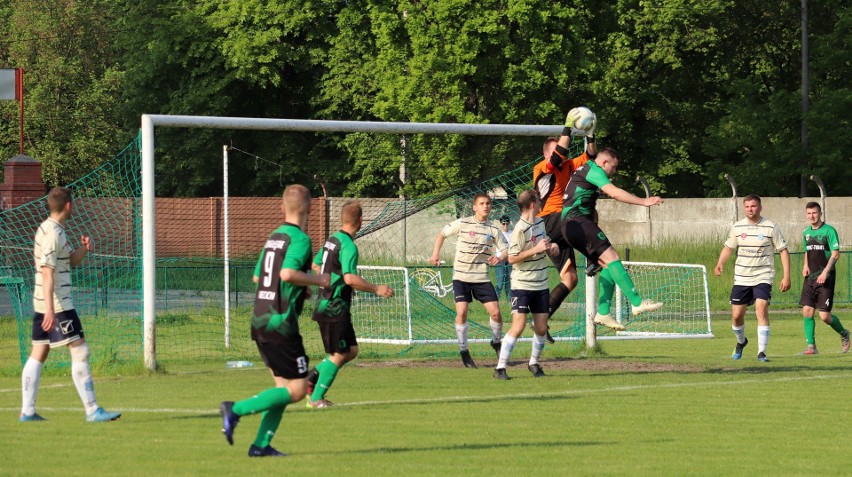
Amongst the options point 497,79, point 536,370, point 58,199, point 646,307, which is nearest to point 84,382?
point 58,199

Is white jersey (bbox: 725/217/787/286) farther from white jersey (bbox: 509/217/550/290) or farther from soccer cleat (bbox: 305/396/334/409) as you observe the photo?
soccer cleat (bbox: 305/396/334/409)

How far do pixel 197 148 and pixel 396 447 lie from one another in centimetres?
4007

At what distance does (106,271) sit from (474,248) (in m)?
6.95

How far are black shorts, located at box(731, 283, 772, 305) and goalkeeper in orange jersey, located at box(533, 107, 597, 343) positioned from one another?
289cm

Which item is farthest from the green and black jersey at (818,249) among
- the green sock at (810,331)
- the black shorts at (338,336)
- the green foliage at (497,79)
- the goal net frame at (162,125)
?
the green foliage at (497,79)

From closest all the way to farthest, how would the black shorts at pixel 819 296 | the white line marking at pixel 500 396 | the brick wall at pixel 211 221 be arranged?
the white line marking at pixel 500 396, the black shorts at pixel 819 296, the brick wall at pixel 211 221

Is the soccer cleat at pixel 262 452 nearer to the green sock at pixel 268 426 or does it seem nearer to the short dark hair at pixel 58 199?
the green sock at pixel 268 426

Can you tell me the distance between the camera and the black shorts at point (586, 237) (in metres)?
13.7

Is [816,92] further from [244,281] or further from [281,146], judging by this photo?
[244,281]

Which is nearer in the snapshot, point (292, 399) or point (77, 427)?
point (292, 399)

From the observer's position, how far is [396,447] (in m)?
9.52

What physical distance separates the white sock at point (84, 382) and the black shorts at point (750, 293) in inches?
360

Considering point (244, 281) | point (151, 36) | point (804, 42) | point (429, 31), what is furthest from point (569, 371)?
point (151, 36)

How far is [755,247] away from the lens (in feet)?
55.3
